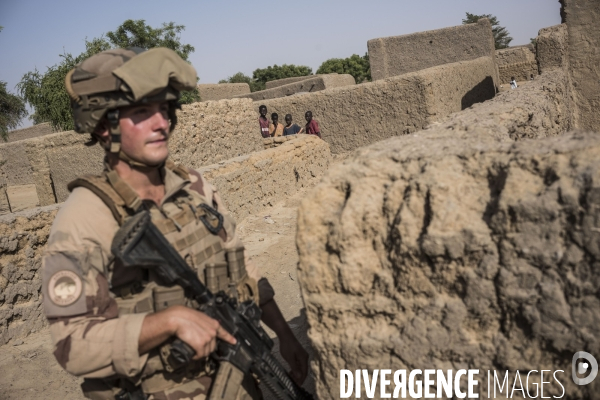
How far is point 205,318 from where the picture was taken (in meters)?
1.68

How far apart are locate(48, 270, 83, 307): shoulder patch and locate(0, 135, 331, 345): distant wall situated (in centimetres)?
320

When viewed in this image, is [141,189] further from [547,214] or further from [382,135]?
[382,135]

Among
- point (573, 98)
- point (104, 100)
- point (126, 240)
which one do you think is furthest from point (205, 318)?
point (573, 98)

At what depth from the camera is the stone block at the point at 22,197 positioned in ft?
44.9

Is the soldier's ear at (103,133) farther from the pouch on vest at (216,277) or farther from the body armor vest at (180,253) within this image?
the pouch on vest at (216,277)

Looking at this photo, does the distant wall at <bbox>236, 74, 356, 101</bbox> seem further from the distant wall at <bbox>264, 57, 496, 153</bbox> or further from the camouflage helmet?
the camouflage helmet

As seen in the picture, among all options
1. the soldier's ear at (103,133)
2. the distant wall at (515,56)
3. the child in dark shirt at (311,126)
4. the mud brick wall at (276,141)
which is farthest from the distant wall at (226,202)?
the distant wall at (515,56)

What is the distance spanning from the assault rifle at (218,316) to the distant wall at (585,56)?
7.39 metres

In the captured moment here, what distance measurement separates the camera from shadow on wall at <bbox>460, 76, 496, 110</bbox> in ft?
37.4

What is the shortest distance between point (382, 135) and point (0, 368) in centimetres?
772

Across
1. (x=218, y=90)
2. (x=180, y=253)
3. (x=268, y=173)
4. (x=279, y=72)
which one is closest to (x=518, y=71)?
(x=218, y=90)

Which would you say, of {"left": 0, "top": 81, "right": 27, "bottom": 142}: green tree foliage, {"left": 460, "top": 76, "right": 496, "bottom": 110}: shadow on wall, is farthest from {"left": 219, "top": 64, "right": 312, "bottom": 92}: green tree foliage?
{"left": 460, "top": 76, "right": 496, "bottom": 110}: shadow on wall

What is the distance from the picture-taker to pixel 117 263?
66.9 inches

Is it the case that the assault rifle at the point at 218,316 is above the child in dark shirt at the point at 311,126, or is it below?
below
